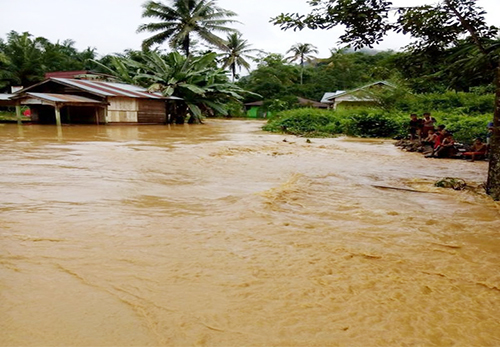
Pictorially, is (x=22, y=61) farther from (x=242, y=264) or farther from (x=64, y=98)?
(x=242, y=264)

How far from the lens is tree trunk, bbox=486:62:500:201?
221 inches

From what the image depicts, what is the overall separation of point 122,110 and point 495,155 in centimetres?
2051

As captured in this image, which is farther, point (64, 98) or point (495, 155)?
point (64, 98)

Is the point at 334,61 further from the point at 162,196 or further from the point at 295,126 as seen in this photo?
the point at 162,196

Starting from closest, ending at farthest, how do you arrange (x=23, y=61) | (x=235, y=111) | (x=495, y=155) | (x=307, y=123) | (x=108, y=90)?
(x=495, y=155) → (x=108, y=90) → (x=307, y=123) → (x=23, y=61) → (x=235, y=111)

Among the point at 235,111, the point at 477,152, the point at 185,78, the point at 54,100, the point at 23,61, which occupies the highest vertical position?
the point at 23,61

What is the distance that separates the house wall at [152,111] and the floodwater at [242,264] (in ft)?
58.5

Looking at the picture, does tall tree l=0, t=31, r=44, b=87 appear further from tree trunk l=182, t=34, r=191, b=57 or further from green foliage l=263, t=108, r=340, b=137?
green foliage l=263, t=108, r=340, b=137

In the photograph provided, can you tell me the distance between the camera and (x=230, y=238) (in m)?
3.88

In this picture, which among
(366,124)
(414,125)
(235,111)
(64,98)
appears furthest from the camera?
(235,111)

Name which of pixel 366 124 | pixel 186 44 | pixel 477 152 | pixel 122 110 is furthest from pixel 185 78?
pixel 477 152

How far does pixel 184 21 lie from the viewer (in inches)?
1171

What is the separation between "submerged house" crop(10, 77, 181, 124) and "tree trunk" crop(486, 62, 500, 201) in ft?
61.6

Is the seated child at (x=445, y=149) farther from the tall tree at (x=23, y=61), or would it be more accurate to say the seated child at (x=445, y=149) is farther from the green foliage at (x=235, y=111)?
the green foliage at (x=235, y=111)
